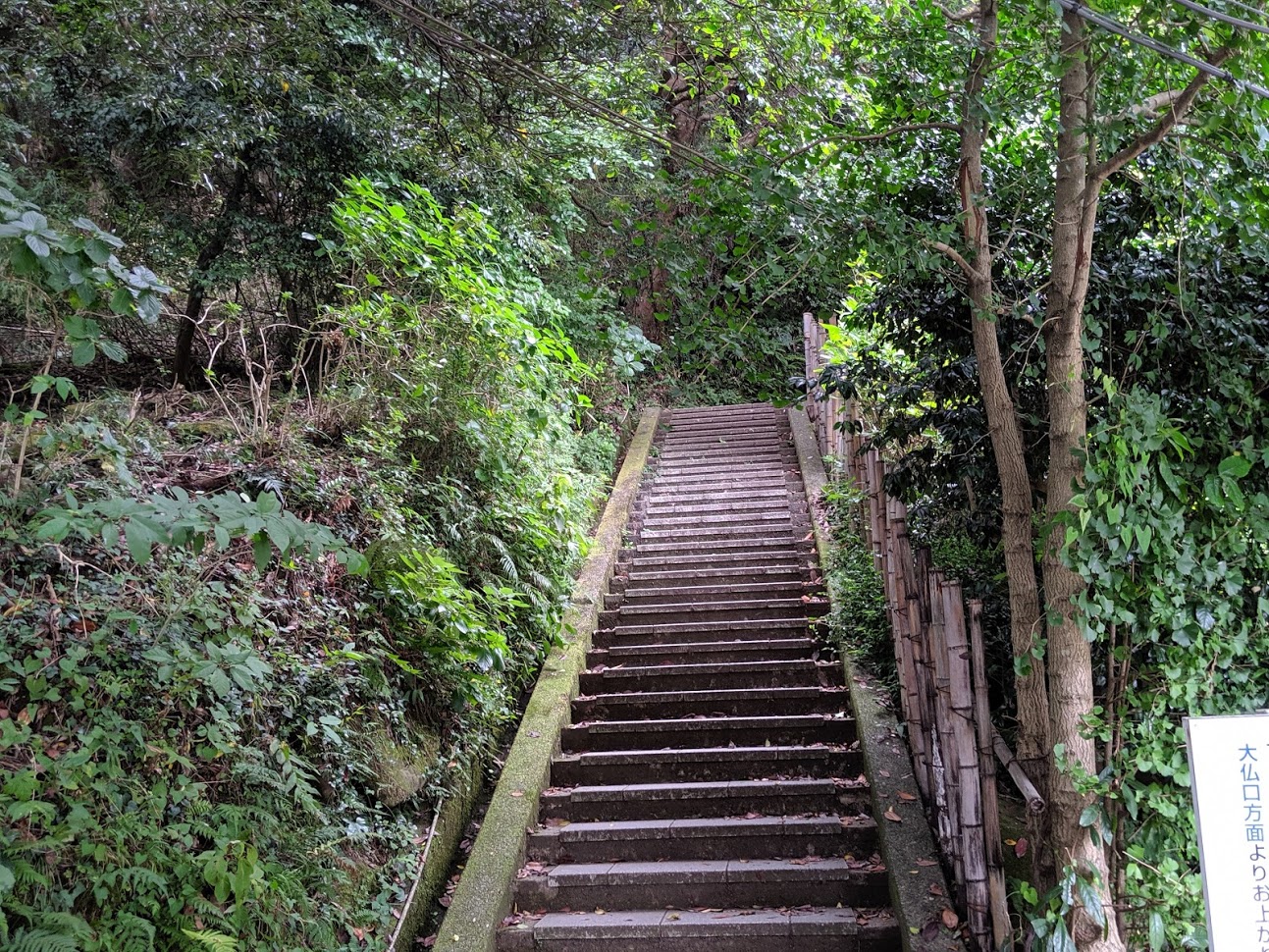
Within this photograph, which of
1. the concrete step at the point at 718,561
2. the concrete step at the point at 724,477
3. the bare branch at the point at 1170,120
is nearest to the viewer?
the bare branch at the point at 1170,120

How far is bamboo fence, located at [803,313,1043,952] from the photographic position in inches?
132

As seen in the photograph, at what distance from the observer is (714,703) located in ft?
19.1

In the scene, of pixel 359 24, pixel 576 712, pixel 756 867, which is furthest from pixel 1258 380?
pixel 359 24

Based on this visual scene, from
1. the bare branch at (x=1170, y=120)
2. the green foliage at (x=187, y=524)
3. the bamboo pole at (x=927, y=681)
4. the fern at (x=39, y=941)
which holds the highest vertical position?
the bare branch at (x=1170, y=120)

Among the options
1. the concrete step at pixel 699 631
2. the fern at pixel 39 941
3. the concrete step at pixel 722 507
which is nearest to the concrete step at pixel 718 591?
the concrete step at pixel 699 631

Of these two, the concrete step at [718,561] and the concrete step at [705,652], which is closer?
the concrete step at [705,652]

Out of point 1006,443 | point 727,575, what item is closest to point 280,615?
point 1006,443

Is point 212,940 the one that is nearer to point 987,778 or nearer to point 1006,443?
A: point 987,778

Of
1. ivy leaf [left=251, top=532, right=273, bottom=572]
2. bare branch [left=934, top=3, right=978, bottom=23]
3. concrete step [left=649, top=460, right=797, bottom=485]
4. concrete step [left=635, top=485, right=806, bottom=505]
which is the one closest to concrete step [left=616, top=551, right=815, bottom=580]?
concrete step [left=635, top=485, right=806, bottom=505]

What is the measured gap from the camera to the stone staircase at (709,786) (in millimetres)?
4211

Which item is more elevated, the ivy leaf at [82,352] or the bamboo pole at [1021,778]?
the ivy leaf at [82,352]

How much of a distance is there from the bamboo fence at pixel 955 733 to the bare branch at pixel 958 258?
121 centimetres

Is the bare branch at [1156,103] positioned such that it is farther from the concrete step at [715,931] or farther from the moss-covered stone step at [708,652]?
the moss-covered stone step at [708,652]

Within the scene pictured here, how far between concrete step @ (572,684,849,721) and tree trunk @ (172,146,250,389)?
4.73 metres
